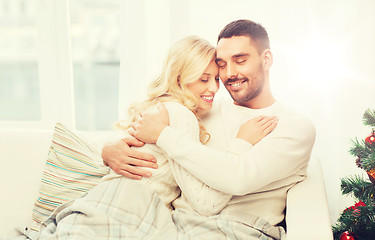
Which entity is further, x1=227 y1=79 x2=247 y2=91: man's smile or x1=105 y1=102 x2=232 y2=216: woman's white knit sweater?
x1=227 y1=79 x2=247 y2=91: man's smile

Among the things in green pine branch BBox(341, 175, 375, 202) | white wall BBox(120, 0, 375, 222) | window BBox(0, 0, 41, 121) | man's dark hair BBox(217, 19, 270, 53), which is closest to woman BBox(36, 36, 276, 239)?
man's dark hair BBox(217, 19, 270, 53)

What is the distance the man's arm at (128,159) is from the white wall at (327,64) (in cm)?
87

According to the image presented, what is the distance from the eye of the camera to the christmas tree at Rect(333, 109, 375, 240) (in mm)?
1490

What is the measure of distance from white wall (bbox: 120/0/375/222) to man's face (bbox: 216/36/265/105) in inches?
21.9

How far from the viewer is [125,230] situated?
1.31m

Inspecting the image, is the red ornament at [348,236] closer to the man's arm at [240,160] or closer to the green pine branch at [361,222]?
the green pine branch at [361,222]

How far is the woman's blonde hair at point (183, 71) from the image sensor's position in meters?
1.52

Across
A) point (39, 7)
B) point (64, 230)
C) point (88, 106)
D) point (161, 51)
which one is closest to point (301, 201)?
point (64, 230)

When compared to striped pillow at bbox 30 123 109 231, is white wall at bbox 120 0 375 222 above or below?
above

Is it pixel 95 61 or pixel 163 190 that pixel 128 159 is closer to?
pixel 163 190

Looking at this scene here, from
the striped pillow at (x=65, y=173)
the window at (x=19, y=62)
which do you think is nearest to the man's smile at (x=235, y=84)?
the striped pillow at (x=65, y=173)

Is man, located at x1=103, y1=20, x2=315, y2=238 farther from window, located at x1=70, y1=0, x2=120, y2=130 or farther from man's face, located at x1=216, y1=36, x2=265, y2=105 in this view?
window, located at x1=70, y1=0, x2=120, y2=130

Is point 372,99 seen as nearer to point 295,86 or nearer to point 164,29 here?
point 295,86

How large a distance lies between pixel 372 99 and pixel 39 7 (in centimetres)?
213
